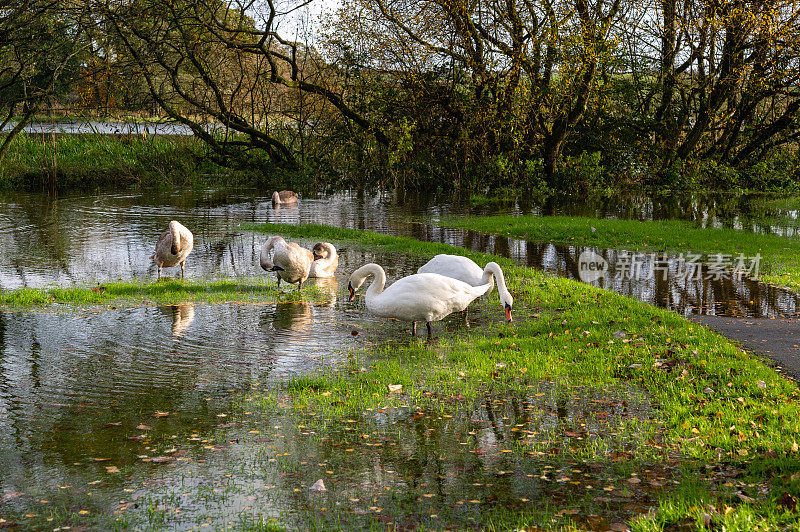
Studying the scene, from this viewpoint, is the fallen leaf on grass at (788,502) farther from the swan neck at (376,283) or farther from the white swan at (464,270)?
the swan neck at (376,283)

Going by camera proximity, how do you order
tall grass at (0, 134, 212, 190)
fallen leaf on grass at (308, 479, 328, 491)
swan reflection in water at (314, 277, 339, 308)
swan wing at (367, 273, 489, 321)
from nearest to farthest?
1. fallen leaf on grass at (308, 479, 328, 491)
2. swan wing at (367, 273, 489, 321)
3. swan reflection in water at (314, 277, 339, 308)
4. tall grass at (0, 134, 212, 190)

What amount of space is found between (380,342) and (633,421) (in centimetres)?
368

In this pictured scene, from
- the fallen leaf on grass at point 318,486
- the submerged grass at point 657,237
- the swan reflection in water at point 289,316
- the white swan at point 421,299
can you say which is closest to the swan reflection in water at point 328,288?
the swan reflection in water at point 289,316

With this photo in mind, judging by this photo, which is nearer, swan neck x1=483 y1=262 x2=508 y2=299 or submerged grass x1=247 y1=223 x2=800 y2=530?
submerged grass x1=247 y1=223 x2=800 y2=530

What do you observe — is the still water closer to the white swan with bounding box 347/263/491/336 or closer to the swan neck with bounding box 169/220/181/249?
the white swan with bounding box 347/263/491/336

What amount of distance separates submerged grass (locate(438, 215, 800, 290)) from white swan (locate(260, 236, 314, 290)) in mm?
7964

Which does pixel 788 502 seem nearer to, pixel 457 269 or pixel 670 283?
pixel 457 269

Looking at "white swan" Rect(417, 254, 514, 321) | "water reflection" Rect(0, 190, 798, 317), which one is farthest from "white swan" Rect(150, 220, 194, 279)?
"white swan" Rect(417, 254, 514, 321)

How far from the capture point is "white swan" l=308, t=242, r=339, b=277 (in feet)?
43.7

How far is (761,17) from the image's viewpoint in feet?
75.7

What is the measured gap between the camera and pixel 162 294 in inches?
470

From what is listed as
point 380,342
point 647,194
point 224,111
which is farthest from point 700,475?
point 224,111

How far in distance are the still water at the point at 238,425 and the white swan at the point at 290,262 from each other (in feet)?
2.06

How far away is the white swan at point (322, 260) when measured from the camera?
13328mm
